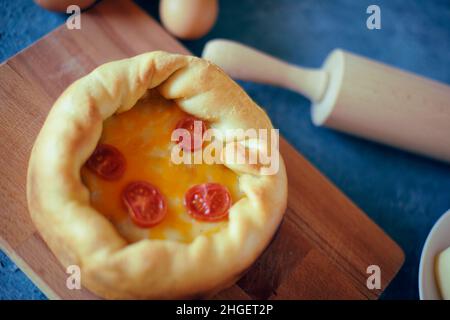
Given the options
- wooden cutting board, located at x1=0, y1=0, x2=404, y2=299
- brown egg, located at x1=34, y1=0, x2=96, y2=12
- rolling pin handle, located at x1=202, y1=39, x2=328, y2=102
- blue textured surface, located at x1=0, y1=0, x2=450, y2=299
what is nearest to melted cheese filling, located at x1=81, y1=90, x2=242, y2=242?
wooden cutting board, located at x1=0, y1=0, x2=404, y2=299

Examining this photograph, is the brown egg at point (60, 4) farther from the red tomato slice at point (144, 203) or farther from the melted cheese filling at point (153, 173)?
the red tomato slice at point (144, 203)

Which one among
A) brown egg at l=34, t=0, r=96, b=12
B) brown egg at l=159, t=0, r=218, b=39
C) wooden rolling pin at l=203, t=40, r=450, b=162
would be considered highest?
brown egg at l=34, t=0, r=96, b=12

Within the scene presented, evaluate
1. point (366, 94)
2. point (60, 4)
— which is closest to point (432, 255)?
point (366, 94)

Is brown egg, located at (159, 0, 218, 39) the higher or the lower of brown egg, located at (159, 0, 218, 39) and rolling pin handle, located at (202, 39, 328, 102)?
the higher

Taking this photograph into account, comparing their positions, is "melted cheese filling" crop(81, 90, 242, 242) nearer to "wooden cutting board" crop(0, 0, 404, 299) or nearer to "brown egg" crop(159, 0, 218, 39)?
"wooden cutting board" crop(0, 0, 404, 299)

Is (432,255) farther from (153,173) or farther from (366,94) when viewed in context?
(153,173)

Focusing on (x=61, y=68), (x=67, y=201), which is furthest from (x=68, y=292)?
(x=61, y=68)

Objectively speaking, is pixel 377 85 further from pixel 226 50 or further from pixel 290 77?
pixel 226 50

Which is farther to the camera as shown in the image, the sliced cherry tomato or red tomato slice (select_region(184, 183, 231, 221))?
the sliced cherry tomato
